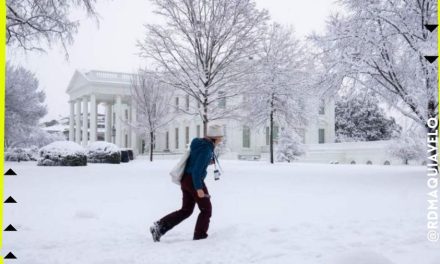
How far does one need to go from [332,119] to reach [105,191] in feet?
140

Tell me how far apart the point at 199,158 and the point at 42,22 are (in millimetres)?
6690

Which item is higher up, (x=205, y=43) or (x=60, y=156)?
(x=205, y=43)

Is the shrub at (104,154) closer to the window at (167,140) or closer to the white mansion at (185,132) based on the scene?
the white mansion at (185,132)

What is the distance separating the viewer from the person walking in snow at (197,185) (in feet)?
15.1

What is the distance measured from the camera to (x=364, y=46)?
38.0 feet

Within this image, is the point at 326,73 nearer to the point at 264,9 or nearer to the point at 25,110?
the point at 264,9

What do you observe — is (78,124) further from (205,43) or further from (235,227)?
(235,227)

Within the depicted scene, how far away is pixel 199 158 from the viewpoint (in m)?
4.64

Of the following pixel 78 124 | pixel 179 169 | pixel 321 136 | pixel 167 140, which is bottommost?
pixel 179 169

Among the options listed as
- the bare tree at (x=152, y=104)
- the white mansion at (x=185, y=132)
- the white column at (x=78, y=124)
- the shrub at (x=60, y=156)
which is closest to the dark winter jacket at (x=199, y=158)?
the shrub at (x=60, y=156)

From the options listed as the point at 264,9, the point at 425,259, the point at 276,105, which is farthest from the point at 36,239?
the point at 276,105

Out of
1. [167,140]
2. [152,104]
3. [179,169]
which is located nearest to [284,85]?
[152,104]

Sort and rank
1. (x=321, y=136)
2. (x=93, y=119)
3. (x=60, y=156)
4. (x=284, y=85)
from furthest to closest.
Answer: (x=321, y=136)
(x=93, y=119)
(x=284, y=85)
(x=60, y=156)

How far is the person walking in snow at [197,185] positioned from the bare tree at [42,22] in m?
5.66
